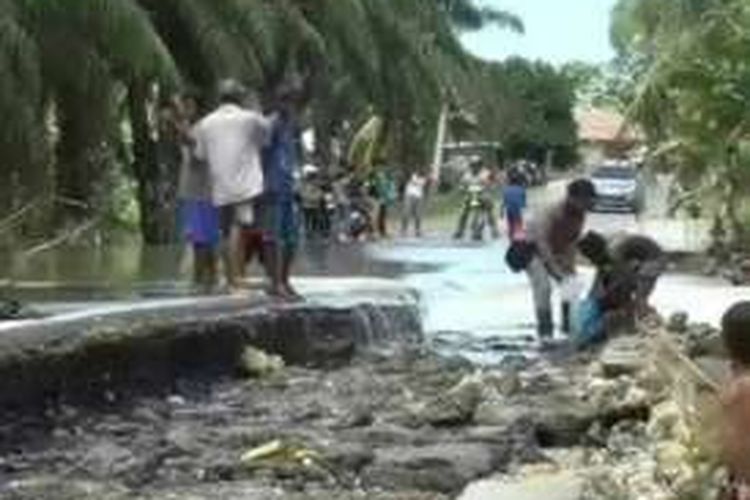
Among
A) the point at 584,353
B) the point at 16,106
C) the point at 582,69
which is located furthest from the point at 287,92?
the point at 582,69

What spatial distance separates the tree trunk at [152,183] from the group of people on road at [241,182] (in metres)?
13.5

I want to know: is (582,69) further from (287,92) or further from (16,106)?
(287,92)

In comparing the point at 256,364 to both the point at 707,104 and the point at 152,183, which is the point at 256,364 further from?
the point at 152,183

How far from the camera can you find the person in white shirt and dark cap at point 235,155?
42.4 feet

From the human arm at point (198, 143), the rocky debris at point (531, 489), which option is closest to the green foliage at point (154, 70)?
the human arm at point (198, 143)

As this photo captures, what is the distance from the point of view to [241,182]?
12.9 metres

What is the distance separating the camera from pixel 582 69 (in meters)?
106

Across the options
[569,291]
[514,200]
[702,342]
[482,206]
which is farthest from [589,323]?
[482,206]

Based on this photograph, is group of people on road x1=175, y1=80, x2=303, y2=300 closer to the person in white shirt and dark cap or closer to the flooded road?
the person in white shirt and dark cap

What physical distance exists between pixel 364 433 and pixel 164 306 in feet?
8.04

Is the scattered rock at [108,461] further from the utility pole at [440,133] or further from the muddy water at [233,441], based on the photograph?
the utility pole at [440,133]

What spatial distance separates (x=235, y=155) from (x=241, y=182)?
182mm

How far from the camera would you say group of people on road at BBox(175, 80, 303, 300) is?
13.0 m

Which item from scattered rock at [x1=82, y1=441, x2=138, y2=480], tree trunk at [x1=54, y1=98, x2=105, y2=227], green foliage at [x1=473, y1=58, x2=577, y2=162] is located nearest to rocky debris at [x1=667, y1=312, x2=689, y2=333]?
scattered rock at [x1=82, y1=441, x2=138, y2=480]
